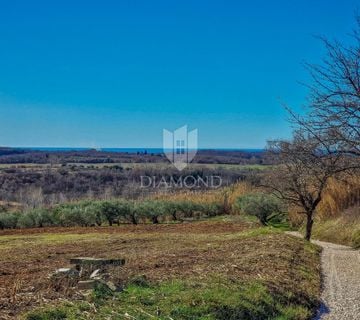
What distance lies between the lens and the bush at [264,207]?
2567cm

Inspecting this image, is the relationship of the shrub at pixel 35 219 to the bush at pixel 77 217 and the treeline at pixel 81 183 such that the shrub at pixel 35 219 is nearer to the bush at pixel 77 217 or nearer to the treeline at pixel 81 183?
the bush at pixel 77 217

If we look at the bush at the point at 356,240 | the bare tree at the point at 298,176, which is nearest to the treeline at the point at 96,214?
the bare tree at the point at 298,176

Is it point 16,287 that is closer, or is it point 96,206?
point 16,287

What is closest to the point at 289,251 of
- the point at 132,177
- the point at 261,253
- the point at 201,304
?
the point at 261,253

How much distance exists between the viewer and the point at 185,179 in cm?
4369

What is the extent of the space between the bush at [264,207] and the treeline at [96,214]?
4315 mm

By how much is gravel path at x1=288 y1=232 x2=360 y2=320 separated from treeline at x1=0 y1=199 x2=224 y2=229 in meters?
14.1

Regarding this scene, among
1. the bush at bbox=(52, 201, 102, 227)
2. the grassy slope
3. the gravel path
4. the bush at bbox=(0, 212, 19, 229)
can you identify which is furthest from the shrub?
the gravel path

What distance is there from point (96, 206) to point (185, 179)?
18.0 meters

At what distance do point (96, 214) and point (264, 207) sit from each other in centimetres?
895

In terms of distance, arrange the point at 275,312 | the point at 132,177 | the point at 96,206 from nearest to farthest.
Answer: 1. the point at 275,312
2. the point at 96,206
3. the point at 132,177

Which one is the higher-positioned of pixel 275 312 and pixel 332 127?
pixel 332 127

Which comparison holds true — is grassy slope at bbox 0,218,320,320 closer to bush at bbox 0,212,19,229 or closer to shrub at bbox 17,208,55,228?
shrub at bbox 17,208,55,228

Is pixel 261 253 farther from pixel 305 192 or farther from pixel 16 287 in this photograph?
pixel 305 192
